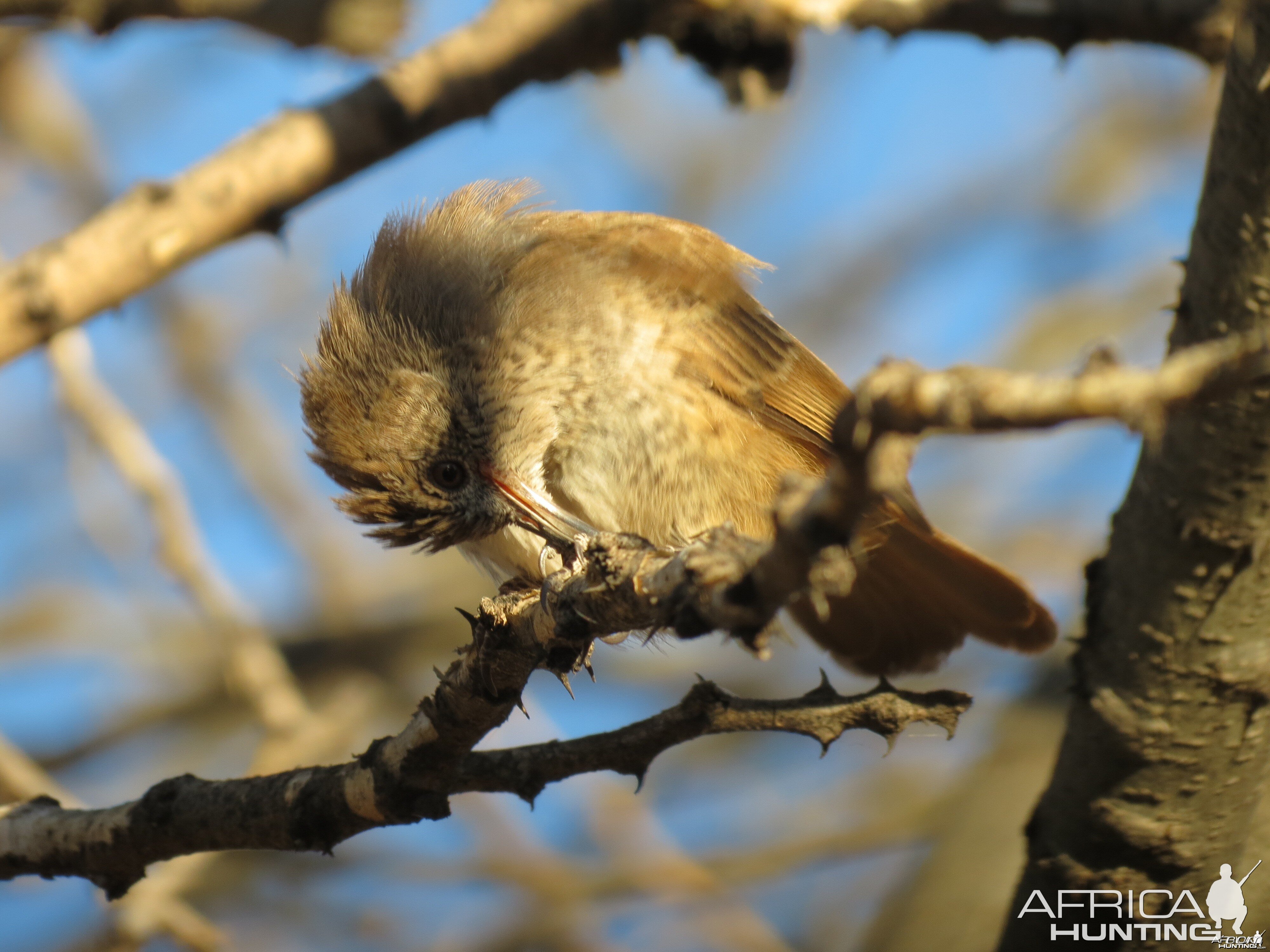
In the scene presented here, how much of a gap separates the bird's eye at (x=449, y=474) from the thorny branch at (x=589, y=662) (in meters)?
0.49

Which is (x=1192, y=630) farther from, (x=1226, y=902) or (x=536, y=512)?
(x=536, y=512)

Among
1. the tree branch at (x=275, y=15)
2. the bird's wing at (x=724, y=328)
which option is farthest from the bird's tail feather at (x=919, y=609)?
the tree branch at (x=275, y=15)

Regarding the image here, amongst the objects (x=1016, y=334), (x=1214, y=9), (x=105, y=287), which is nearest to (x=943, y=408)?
(x=105, y=287)

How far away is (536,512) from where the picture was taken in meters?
2.75

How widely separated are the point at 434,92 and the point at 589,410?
1.15m

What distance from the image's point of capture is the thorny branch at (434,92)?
285cm

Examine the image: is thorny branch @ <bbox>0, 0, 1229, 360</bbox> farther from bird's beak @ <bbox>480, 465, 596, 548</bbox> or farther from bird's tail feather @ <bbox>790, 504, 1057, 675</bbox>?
bird's tail feather @ <bbox>790, 504, 1057, 675</bbox>

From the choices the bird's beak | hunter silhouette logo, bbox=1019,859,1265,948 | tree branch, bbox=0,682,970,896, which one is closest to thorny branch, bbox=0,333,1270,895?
tree branch, bbox=0,682,970,896

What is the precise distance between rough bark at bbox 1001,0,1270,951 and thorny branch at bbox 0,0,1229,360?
157 centimetres

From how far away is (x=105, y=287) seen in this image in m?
2.86

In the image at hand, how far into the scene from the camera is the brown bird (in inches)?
111

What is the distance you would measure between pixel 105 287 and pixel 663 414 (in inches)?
56.9

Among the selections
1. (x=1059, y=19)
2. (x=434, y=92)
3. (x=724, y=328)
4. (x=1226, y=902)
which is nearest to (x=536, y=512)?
(x=724, y=328)

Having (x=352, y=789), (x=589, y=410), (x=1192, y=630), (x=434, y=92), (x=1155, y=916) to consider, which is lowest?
(x=1155, y=916)
